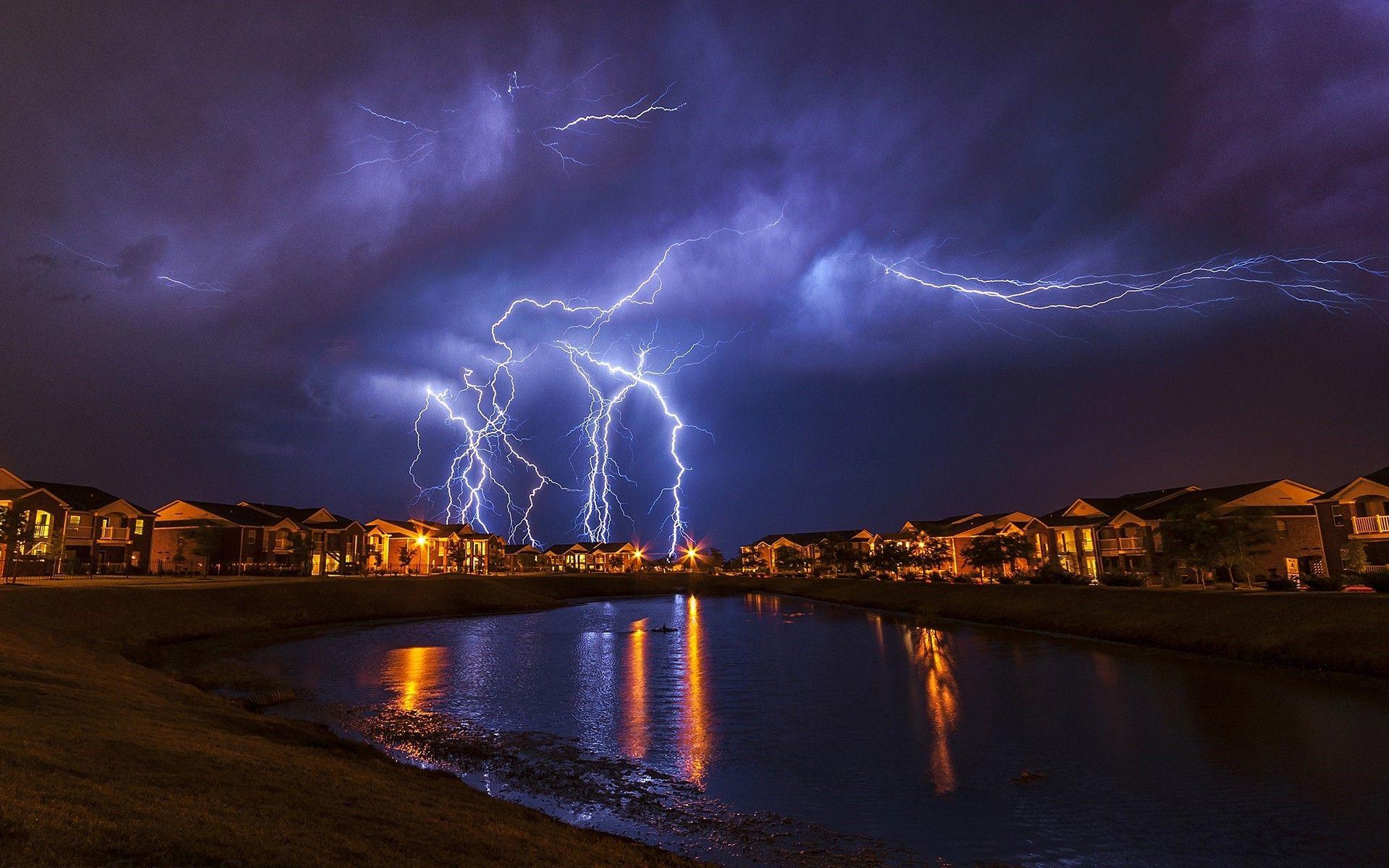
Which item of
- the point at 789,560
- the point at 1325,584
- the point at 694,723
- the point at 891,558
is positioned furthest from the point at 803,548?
the point at 694,723

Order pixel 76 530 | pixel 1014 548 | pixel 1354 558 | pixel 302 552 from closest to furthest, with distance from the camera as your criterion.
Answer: pixel 1354 558 → pixel 76 530 → pixel 1014 548 → pixel 302 552

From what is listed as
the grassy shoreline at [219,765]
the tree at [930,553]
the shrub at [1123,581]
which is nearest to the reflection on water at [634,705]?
the grassy shoreline at [219,765]

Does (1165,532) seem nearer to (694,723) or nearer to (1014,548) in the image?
(1014,548)

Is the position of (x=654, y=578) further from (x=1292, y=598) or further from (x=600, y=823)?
(x=600, y=823)

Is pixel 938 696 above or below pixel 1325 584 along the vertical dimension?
below

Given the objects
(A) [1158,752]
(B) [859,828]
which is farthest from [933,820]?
(A) [1158,752]

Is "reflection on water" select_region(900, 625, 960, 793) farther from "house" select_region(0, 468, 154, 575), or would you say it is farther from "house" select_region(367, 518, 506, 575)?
"house" select_region(367, 518, 506, 575)

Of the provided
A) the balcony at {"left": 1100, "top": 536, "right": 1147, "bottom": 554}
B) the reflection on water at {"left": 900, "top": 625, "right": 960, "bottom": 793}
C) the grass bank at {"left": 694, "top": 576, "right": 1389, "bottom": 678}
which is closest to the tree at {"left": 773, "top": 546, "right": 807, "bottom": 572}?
the balcony at {"left": 1100, "top": 536, "right": 1147, "bottom": 554}
